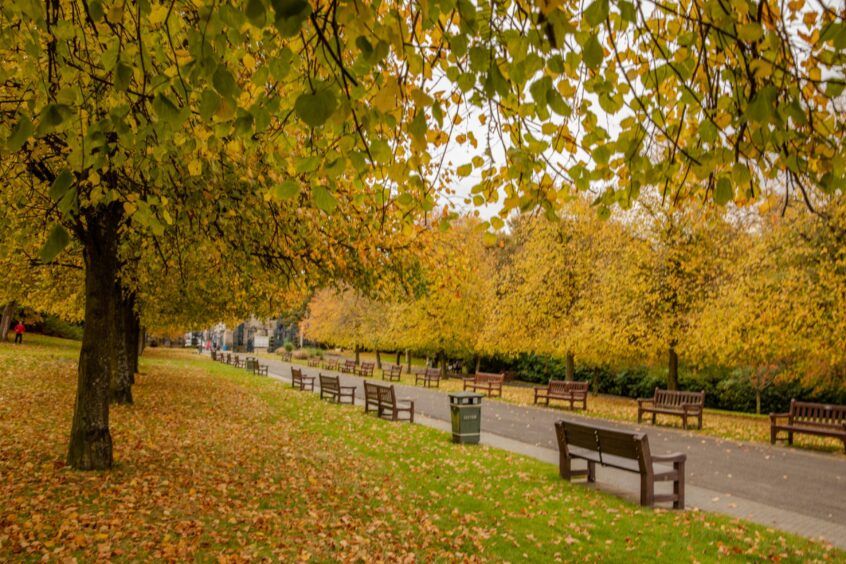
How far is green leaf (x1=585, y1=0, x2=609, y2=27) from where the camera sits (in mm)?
2398

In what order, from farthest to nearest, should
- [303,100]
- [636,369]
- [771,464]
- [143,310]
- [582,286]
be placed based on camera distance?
[636,369]
[582,286]
[143,310]
[771,464]
[303,100]

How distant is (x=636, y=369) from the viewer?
101 feet

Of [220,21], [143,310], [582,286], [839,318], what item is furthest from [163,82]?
[582,286]

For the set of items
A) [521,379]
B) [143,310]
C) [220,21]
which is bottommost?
[521,379]

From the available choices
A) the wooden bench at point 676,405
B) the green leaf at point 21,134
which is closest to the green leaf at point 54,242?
the green leaf at point 21,134

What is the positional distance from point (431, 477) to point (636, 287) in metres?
14.3

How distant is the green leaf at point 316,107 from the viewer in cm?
212

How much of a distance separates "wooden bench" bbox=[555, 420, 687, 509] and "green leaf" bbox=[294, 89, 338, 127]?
6.94 meters

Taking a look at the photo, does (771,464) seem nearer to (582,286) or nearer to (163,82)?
(163,82)

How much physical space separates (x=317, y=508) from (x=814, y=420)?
13.0m

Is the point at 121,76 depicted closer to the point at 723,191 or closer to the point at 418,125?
the point at 418,125

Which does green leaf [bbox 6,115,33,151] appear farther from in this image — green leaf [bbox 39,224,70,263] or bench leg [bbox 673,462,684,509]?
bench leg [bbox 673,462,684,509]

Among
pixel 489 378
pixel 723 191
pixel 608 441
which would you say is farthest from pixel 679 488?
pixel 489 378

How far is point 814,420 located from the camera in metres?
14.1
